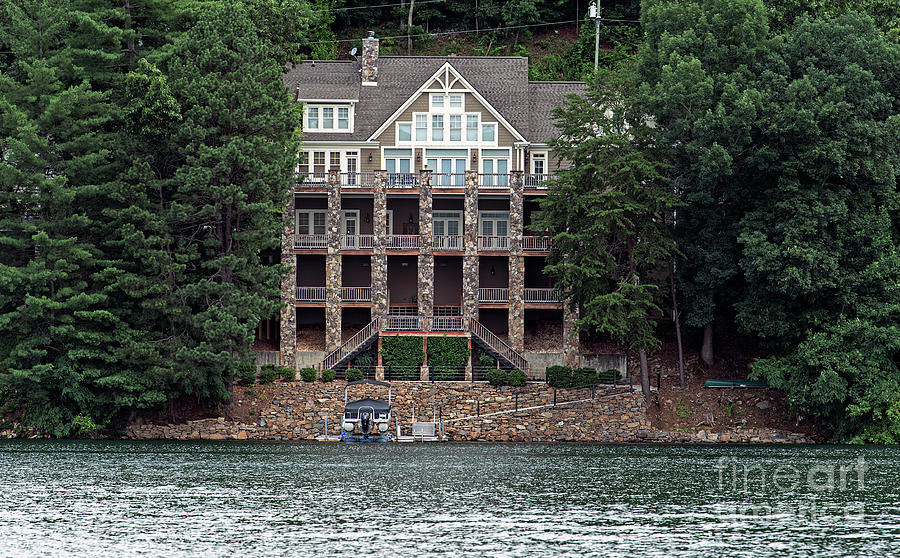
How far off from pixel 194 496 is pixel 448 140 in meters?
37.1

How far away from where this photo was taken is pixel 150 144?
6131cm

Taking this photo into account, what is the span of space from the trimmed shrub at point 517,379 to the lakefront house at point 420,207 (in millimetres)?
2217

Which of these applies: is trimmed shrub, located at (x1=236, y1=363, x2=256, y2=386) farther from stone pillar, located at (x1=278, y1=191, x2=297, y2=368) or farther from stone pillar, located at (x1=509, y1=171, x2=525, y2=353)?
stone pillar, located at (x1=509, y1=171, x2=525, y2=353)

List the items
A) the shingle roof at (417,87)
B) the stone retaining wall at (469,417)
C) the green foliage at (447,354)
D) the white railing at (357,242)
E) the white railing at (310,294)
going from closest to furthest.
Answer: the stone retaining wall at (469,417)
the green foliage at (447,354)
the white railing at (310,294)
the white railing at (357,242)
the shingle roof at (417,87)

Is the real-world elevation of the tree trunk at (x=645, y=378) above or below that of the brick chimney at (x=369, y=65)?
below

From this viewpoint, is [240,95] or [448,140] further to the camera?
[448,140]

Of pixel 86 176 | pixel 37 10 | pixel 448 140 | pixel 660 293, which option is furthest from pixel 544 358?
pixel 37 10

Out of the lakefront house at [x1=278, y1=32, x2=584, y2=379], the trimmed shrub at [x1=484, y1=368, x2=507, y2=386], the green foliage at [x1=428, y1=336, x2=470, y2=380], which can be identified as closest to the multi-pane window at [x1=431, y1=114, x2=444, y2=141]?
the lakefront house at [x1=278, y1=32, x2=584, y2=379]

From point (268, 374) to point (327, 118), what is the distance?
1680cm

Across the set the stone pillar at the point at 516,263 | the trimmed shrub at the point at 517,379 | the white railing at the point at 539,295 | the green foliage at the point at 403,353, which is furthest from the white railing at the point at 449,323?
the trimmed shrub at the point at 517,379

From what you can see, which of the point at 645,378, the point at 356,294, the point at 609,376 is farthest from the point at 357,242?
the point at 645,378

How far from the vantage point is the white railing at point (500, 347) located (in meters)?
68.6

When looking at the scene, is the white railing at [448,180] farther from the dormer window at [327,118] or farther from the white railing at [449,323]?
the white railing at [449,323]

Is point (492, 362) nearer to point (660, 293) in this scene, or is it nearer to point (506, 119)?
point (660, 293)
